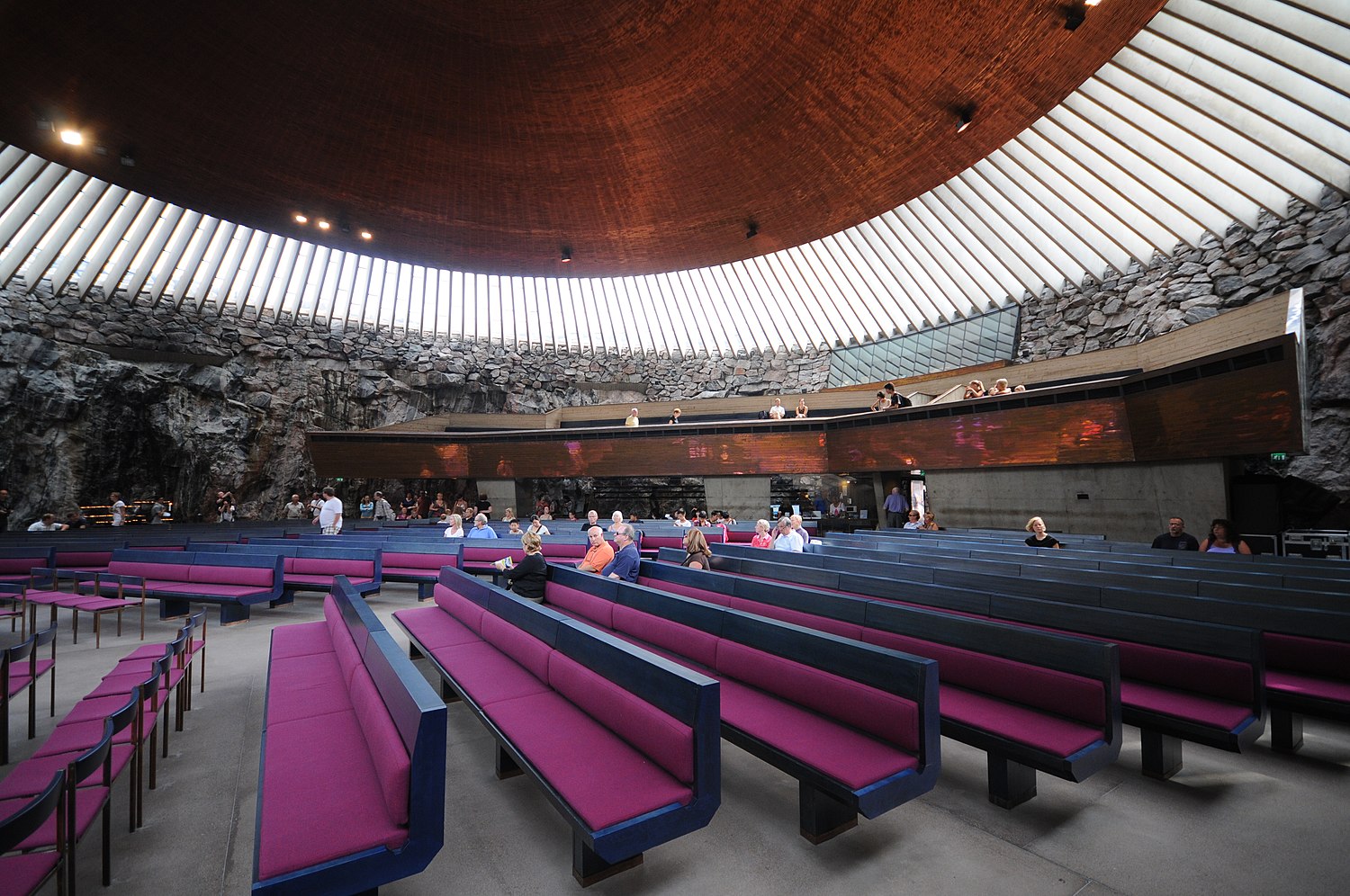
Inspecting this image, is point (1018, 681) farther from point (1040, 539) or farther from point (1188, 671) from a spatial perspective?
point (1040, 539)

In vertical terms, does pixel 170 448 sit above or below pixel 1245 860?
above

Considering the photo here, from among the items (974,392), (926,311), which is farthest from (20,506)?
(926,311)

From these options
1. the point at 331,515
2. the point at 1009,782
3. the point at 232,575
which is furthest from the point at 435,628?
the point at 331,515

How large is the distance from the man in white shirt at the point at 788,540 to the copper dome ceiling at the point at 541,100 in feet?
25.2

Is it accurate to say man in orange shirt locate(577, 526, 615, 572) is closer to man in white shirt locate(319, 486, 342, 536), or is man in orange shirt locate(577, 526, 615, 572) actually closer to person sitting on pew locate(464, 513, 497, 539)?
person sitting on pew locate(464, 513, 497, 539)

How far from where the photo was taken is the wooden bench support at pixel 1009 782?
2.68 meters

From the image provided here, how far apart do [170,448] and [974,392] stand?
83.3ft

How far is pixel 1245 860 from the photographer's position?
2.24 m

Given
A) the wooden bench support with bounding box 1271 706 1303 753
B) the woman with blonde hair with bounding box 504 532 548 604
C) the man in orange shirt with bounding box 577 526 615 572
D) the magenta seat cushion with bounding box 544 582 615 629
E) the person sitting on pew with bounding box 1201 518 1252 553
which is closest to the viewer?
the wooden bench support with bounding box 1271 706 1303 753

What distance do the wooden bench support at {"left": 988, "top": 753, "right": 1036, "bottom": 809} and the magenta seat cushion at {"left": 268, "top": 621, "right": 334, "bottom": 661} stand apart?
4142mm

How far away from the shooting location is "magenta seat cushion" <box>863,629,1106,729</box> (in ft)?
8.52

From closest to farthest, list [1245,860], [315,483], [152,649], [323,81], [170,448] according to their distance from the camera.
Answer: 1. [1245,860]
2. [152,649]
3. [323,81]
4. [170,448]
5. [315,483]

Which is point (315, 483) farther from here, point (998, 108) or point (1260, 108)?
point (1260, 108)

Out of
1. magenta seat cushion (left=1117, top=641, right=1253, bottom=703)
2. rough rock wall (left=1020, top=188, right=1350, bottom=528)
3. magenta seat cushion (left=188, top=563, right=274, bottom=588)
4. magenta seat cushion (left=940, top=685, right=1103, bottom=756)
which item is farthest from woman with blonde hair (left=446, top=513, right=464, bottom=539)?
rough rock wall (left=1020, top=188, right=1350, bottom=528)
